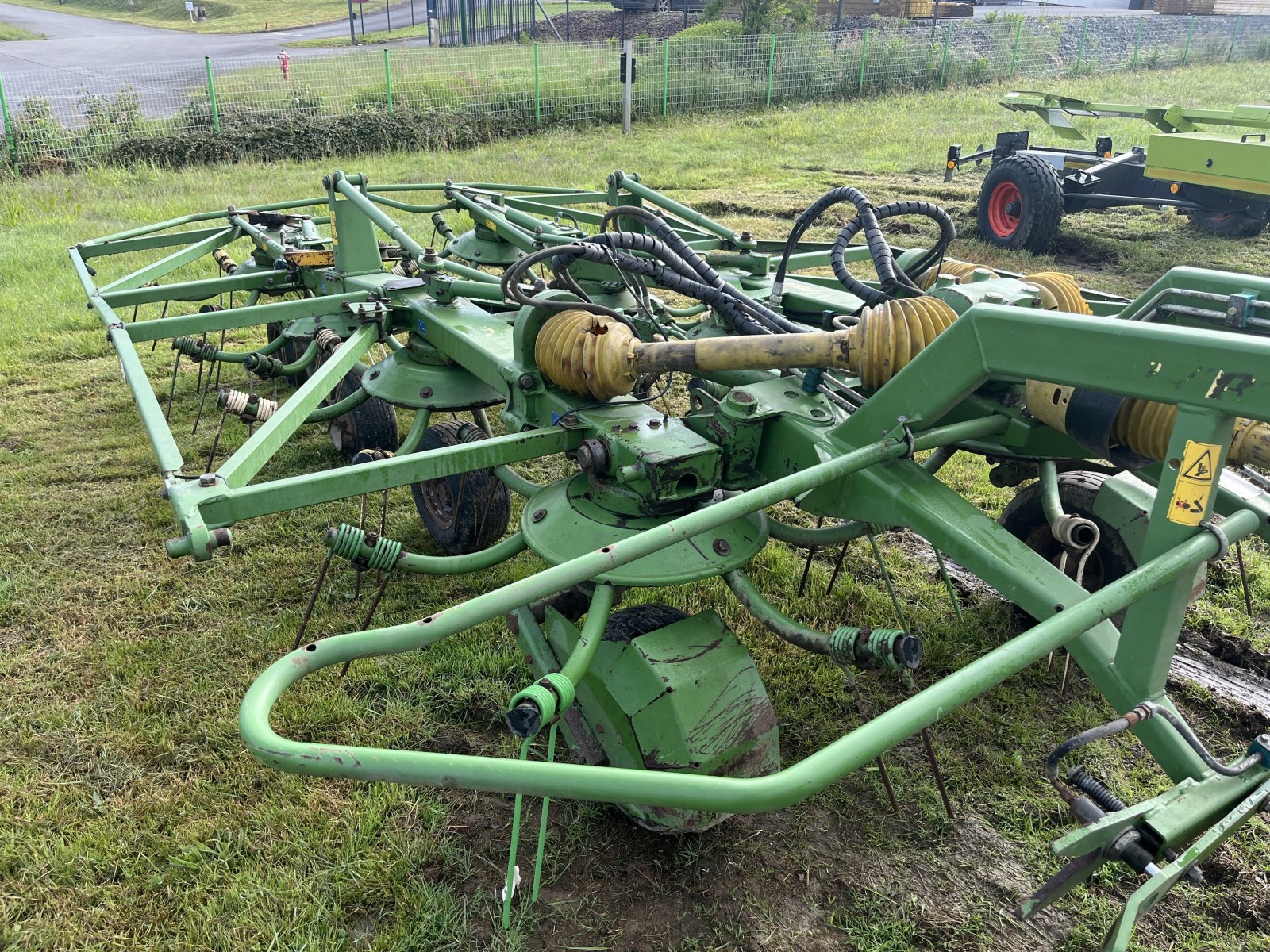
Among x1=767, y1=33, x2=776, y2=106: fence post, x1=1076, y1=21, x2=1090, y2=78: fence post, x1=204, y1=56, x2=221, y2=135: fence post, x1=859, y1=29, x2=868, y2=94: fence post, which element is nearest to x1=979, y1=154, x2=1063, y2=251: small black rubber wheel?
x1=767, y1=33, x2=776, y2=106: fence post

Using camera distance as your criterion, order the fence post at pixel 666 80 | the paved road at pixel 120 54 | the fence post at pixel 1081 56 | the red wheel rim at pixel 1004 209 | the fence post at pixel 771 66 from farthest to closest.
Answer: the fence post at pixel 1081 56
the fence post at pixel 771 66
the fence post at pixel 666 80
the paved road at pixel 120 54
the red wheel rim at pixel 1004 209

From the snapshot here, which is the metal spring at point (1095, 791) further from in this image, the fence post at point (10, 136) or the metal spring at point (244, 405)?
the fence post at point (10, 136)

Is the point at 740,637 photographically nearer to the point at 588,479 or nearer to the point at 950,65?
the point at 588,479

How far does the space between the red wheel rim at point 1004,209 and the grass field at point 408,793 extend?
4963 mm

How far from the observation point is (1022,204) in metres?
8.64

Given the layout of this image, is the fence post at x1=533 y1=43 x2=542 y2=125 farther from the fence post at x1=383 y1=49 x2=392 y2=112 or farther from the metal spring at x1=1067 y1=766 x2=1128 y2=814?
the metal spring at x1=1067 y1=766 x2=1128 y2=814

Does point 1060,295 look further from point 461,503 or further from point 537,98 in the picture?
point 537,98

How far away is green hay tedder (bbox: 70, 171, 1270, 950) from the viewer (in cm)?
181

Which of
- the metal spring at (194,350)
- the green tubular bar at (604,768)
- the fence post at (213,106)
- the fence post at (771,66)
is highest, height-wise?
the fence post at (771,66)

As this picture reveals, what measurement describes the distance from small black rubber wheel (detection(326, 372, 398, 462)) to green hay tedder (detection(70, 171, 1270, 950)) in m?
0.56

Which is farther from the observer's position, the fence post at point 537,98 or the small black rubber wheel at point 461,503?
the fence post at point 537,98

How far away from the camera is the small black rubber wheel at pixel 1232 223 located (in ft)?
30.0

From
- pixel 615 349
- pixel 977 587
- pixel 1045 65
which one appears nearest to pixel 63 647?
pixel 615 349

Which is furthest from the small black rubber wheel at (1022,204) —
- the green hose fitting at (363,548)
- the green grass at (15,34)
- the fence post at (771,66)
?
the green grass at (15,34)
